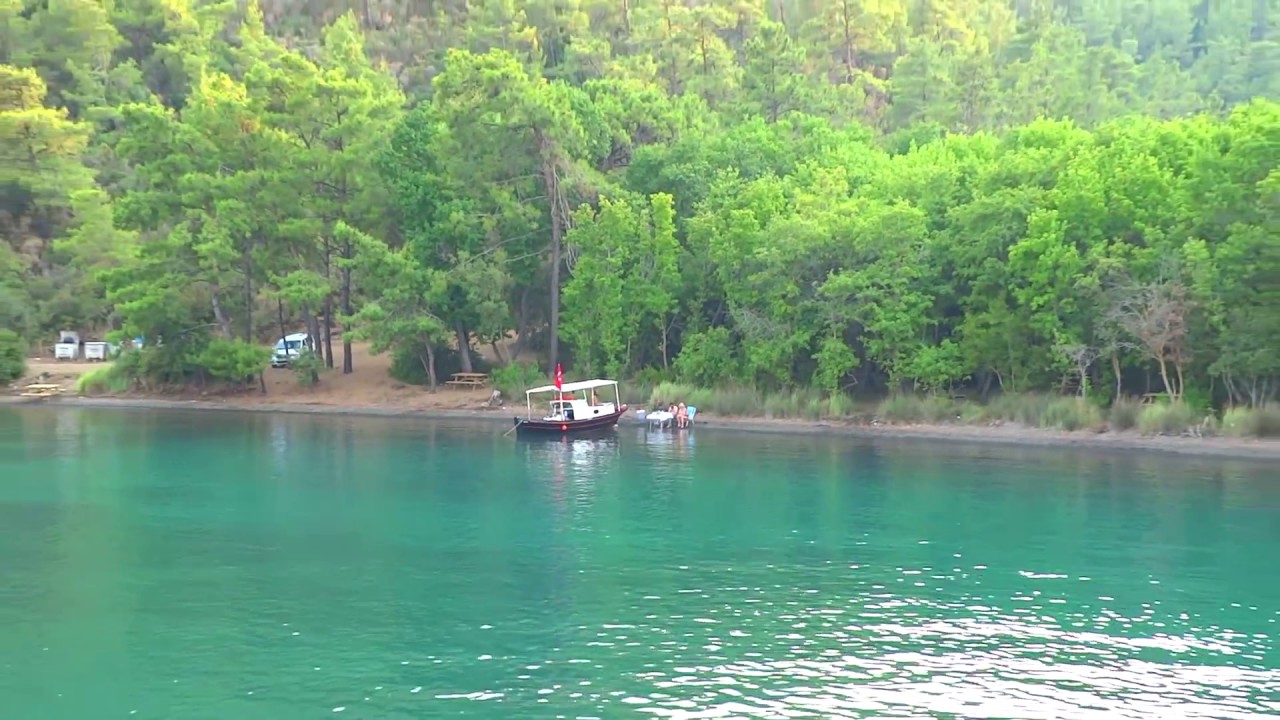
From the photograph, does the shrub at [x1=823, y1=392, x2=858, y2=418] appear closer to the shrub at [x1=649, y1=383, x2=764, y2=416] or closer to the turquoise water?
the shrub at [x1=649, y1=383, x2=764, y2=416]

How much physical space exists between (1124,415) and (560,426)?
24.3 m

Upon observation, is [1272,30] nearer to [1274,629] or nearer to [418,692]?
[1274,629]

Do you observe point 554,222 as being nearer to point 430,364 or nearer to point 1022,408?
point 430,364

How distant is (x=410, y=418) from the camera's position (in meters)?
67.4

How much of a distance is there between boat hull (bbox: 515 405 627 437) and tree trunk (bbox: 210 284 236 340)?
83.5ft

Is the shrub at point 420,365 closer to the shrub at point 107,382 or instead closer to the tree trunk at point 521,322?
the tree trunk at point 521,322

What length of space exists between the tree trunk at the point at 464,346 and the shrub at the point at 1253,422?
130ft

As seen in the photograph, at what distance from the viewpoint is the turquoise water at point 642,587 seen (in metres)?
21.0

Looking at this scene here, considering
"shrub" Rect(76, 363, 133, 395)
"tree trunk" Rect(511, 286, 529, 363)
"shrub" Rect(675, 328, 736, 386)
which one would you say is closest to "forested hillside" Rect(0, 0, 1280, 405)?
"shrub" Rect(675, 328, 736, 386)

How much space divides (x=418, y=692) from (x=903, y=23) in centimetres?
9721

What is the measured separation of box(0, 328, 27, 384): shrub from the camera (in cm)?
7538

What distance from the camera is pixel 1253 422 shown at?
4859 cm

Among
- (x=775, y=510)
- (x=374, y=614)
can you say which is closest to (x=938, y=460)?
(x=775, y=510)

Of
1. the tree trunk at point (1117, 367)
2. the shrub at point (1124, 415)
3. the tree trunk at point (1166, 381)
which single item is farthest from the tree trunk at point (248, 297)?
the tree trunk at point (1166, 381)
